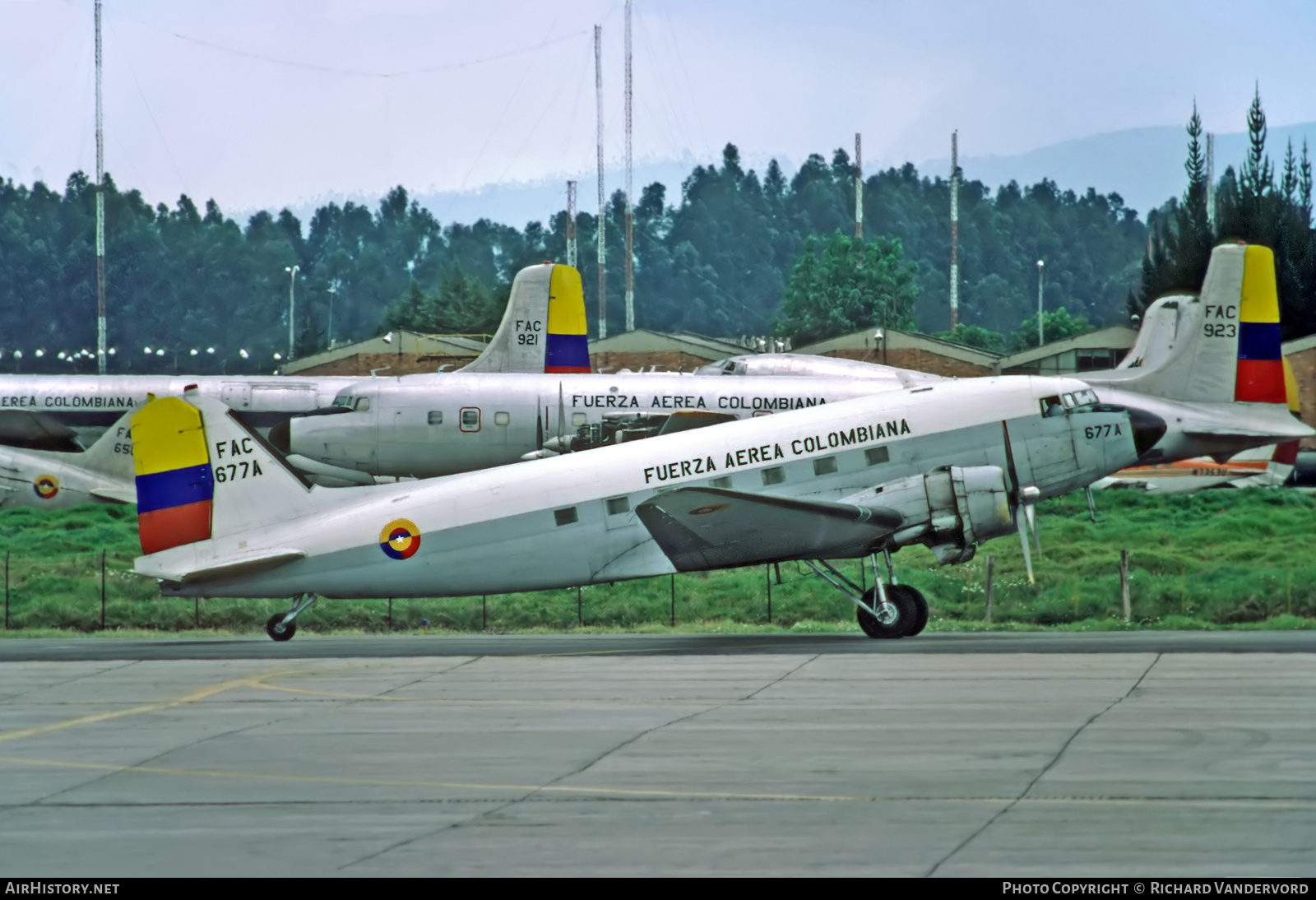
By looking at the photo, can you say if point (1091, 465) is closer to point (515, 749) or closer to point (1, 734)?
point (515, 749)

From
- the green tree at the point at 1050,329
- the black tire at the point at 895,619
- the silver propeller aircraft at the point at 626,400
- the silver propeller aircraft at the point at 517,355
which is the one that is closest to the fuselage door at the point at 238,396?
the silver propeller aircraft at the point at 517,355

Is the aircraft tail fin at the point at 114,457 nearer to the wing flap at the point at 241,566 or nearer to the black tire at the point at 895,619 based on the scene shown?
the wing flap at the point at 241,566

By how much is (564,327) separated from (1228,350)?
22707mm

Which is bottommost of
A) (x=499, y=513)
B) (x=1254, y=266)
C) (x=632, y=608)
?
(x=632, y=608)

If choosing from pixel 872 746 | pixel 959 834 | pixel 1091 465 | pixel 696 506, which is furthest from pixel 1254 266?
pixel 959 834

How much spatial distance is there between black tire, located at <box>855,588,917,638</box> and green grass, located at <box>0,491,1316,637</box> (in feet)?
20.5

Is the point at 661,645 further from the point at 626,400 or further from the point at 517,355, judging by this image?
the point at 517,355

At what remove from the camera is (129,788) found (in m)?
17.1

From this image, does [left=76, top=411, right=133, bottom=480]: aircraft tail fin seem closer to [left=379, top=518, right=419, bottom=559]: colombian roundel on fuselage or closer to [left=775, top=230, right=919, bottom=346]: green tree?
[left=379, top=518, right=419, bottom=559]: colombian roundel on fuselage

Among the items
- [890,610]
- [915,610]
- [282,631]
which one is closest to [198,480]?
[282,631]

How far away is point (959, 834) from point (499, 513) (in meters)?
16.6

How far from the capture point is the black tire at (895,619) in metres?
30.6

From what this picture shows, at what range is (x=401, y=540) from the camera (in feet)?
96.4

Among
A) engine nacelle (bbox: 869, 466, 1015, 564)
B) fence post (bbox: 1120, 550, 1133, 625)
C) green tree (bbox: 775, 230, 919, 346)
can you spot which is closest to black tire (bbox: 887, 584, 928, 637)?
engine nacelle (bbox: 869, 466, 1015, 564)
